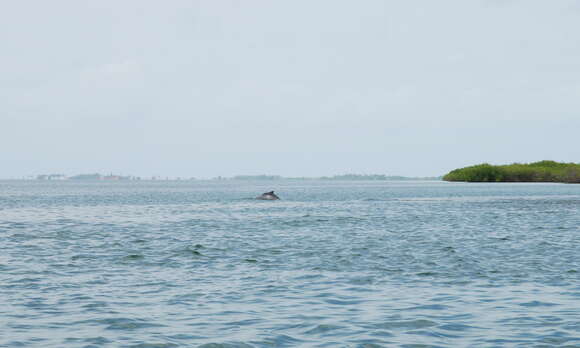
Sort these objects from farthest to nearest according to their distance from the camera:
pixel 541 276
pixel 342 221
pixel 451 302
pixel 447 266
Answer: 1. pixel 342 221
2. pixel 447 266
3. pixel 541 276
4. pixel 451 302

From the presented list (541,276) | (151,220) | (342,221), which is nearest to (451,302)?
(541,276)

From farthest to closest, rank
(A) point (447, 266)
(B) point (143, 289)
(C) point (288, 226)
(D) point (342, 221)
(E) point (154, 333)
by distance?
(D) point (342, 221), (C) point (288, 226), (A) point (447, 266), (B) point (143, 289), (E) point (154, 333)

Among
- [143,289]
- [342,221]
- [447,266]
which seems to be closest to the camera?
[143,289]

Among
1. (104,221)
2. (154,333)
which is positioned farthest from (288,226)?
(154,333)

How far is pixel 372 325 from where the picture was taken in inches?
576

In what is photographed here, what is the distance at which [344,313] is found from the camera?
626 inches

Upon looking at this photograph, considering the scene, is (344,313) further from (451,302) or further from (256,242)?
(256,242)

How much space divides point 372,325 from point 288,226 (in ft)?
106

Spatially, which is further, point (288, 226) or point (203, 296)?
point (288, 226)

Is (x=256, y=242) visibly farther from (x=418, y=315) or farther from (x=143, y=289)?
(x=418, y=315)

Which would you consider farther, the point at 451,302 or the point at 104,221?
the point at 104,221

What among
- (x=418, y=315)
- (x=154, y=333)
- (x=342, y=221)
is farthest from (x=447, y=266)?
(x=342, y=221)

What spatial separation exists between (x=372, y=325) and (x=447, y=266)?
10617mm

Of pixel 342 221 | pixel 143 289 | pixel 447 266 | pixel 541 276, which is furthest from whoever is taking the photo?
pixel 342 221
